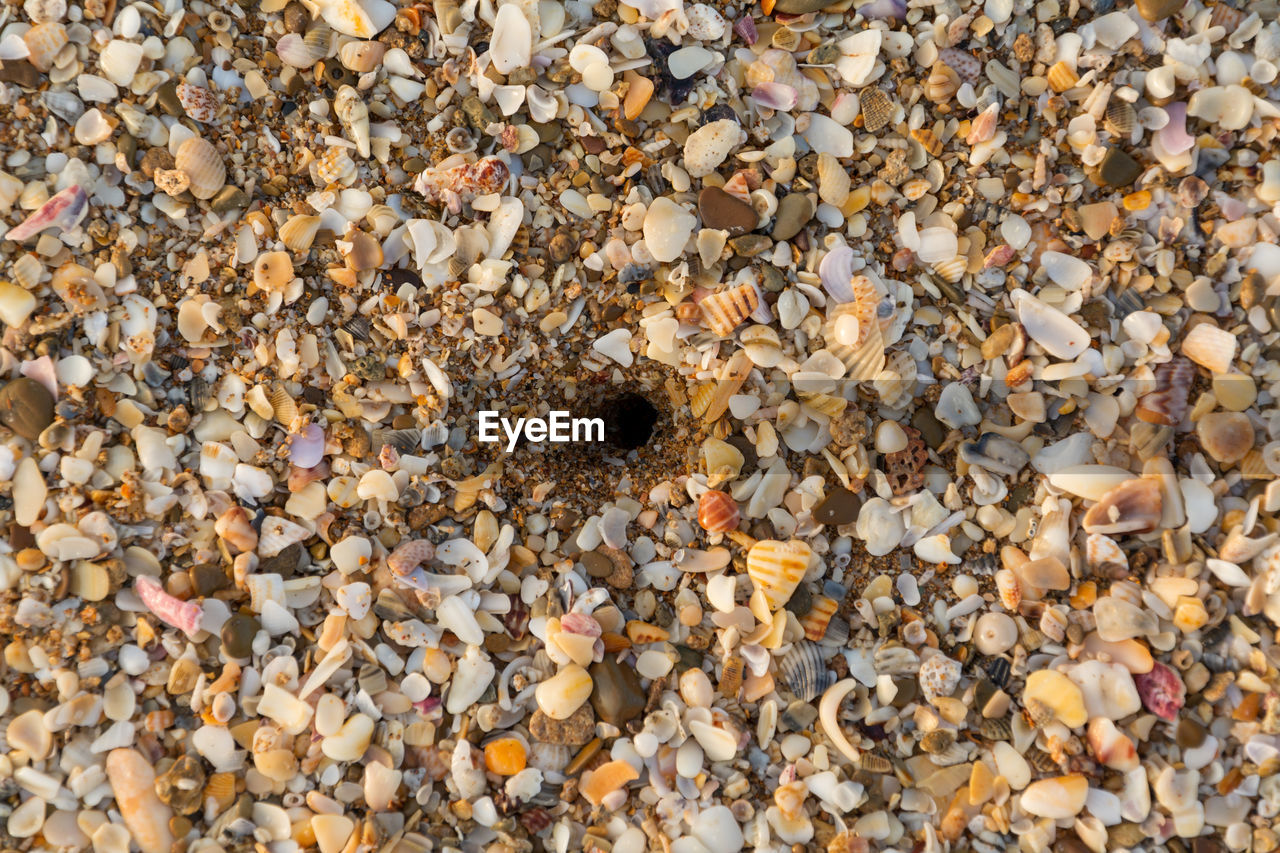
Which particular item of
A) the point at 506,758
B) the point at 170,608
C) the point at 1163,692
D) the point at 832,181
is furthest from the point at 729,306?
the point at 170,608

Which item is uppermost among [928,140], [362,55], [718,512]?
[362,55]

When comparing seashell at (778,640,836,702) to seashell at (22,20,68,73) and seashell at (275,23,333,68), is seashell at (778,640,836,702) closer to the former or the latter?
seashell at (275,23,333,68)

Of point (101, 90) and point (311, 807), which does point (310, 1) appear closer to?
point (101, 90)

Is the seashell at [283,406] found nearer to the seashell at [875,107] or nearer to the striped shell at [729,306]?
the striped shell at [729,306]

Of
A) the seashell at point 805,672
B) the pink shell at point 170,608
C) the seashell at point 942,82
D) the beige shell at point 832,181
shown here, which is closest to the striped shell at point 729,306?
the beige shell at point 832,181

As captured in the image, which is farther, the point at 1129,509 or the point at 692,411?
the point at 692,411

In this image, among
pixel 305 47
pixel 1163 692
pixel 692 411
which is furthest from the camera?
pixel 692 411

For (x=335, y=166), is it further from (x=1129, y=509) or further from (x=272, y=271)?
(x=1129, y=509)
